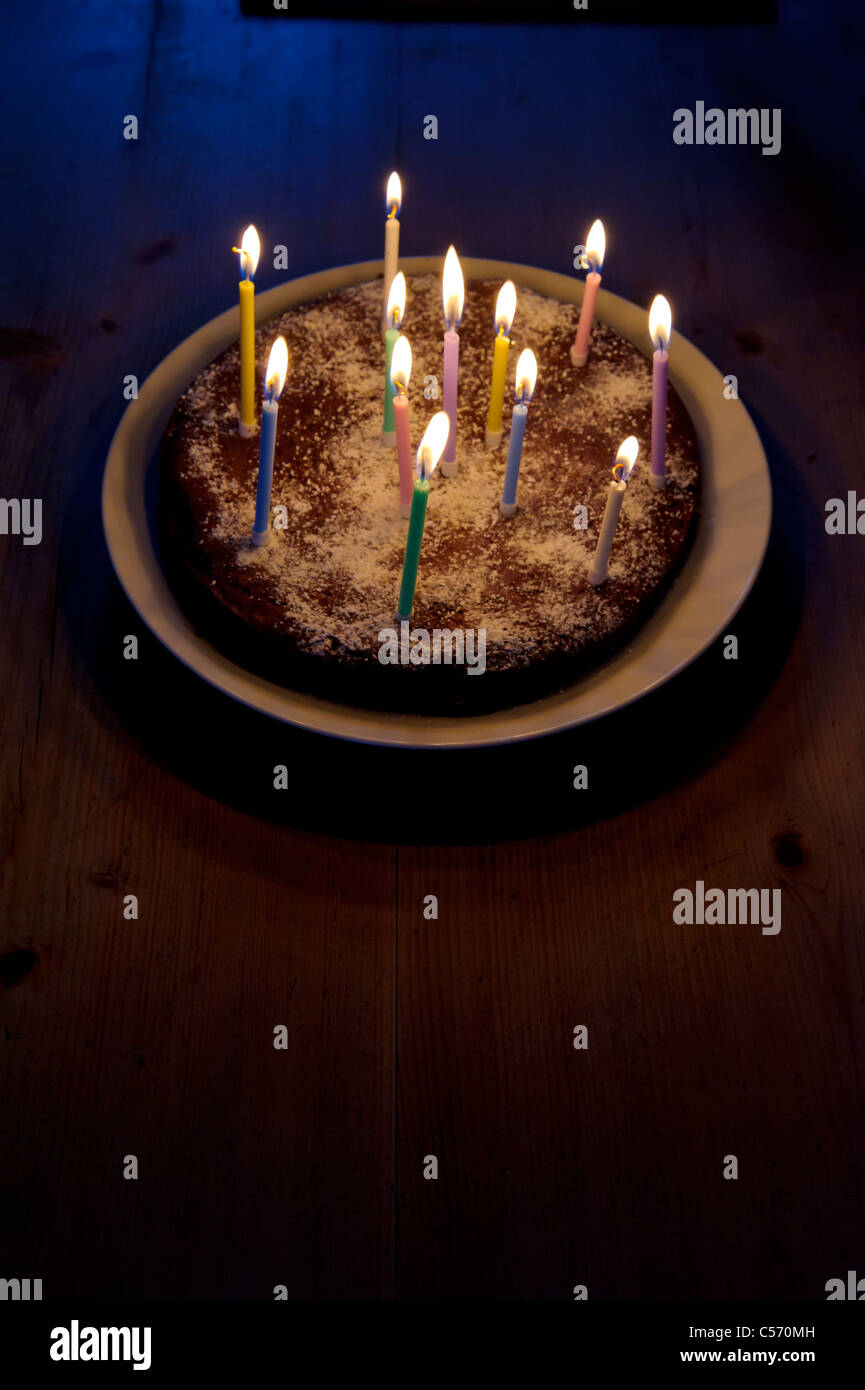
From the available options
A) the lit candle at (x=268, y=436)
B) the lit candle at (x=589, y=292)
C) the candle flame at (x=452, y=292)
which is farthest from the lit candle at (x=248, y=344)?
the lit candle at (x=589, y=292)

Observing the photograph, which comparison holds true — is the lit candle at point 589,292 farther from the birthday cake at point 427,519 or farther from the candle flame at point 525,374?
the candle flame at point 525,374

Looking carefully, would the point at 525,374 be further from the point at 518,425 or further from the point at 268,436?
the point at 268,436

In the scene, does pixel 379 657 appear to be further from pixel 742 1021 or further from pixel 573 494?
pixel 742 1021

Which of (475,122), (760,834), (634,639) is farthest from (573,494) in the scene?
(475,122)

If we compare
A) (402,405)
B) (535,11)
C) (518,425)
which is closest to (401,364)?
(402,405)

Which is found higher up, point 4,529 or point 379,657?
point 4,529
